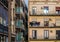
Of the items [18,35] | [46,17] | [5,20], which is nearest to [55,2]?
[46,17]

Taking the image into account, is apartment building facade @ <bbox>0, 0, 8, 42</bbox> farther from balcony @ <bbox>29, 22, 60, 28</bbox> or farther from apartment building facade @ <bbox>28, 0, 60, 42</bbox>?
balcony @ <bbox>29, 22, 60, 28</bbox>

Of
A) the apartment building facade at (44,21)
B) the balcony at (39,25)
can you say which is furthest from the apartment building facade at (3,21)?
the balcony at (39,25)

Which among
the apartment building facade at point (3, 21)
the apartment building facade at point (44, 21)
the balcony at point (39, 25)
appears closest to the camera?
the apartment building facade at point (3, 21)

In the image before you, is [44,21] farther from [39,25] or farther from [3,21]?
[3,21]

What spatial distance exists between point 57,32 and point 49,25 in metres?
2.17

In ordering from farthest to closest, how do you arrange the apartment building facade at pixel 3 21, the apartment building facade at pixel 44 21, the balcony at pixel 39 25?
the balcony at pixel 39 25 < the apartment building facade at pixel 44 21 < the apartment building facade at pixel 3 21

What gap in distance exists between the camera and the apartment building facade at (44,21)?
56.4m

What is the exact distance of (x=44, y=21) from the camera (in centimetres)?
5725

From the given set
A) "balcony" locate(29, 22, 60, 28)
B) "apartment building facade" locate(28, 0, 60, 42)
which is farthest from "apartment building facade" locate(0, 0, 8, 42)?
"balcony" locate(29, 22, 60, 28)

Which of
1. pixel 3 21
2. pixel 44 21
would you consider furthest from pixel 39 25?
pixel 3 21

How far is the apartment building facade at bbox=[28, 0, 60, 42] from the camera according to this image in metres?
56.4

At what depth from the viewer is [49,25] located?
5675 cm

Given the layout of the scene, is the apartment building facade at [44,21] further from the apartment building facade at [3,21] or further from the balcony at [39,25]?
the apartment building facade at [3,21]

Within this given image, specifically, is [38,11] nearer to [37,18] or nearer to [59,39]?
[37,18]
